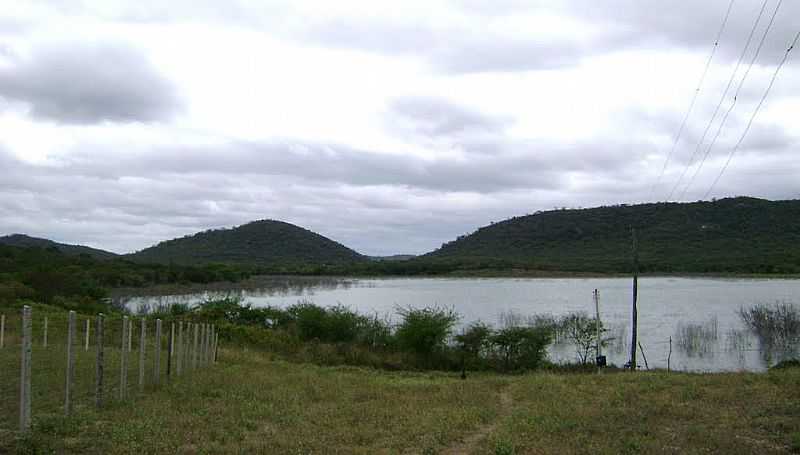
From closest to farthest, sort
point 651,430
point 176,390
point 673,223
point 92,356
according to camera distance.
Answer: point 651,430
point 176,390
point 92,356
point 673,223

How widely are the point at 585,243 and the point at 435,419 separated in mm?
112042

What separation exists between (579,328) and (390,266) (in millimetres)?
89784

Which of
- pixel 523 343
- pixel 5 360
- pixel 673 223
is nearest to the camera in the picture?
pixel 5 360

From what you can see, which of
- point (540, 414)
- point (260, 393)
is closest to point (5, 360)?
point (260, 393)

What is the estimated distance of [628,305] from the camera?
52.6 meters

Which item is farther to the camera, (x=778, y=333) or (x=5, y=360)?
(x=778, y=333)

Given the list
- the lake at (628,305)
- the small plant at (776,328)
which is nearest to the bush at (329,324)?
the lake at (628,305)

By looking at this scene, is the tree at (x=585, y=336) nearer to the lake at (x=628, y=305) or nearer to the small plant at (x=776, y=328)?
the lake at (x=628, y=305)

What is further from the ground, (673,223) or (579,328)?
(673,223)

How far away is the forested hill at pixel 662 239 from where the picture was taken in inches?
3691

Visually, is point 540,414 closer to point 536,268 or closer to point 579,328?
point 579,328

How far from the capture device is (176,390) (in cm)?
1400

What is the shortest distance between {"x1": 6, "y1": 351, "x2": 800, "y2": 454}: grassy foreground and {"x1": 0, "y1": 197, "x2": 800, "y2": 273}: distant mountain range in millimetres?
79080

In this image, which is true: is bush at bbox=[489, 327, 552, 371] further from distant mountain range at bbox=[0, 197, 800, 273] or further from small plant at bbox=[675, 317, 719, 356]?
distant mountain range at bbox=[0, 197, 800, 273]
